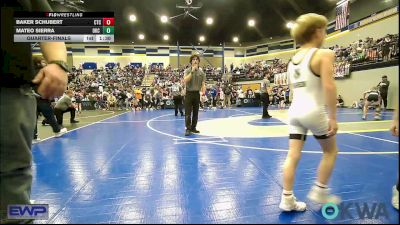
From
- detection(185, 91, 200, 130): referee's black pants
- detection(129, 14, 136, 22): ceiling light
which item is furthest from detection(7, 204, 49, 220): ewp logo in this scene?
detection(129, 14, 136, 22): ceiling light

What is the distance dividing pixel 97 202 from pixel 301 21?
7.27 ft

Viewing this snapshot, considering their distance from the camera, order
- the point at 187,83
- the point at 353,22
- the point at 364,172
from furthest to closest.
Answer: the point at 353,22 < the point at 187,83 < the point at 364,172

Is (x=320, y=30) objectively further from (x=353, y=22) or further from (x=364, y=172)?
(x=353, y=22)

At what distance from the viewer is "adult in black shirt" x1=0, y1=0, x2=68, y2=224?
1152 millimetres

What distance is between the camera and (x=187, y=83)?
6387 mm

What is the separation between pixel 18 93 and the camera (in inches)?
48.3

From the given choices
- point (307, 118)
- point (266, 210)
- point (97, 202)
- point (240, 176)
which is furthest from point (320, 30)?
point (97, 202)

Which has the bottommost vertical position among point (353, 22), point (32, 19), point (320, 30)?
point (32, 19)

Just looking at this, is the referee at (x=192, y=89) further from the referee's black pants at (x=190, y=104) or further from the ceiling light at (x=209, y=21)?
the ceiling light at (x=209, y=21)

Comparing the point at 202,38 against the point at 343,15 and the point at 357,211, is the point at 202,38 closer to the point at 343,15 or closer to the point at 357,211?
the point at 343,15

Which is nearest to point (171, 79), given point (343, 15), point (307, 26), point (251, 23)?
point (251, 23)

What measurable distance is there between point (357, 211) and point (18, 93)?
2.30 meters
